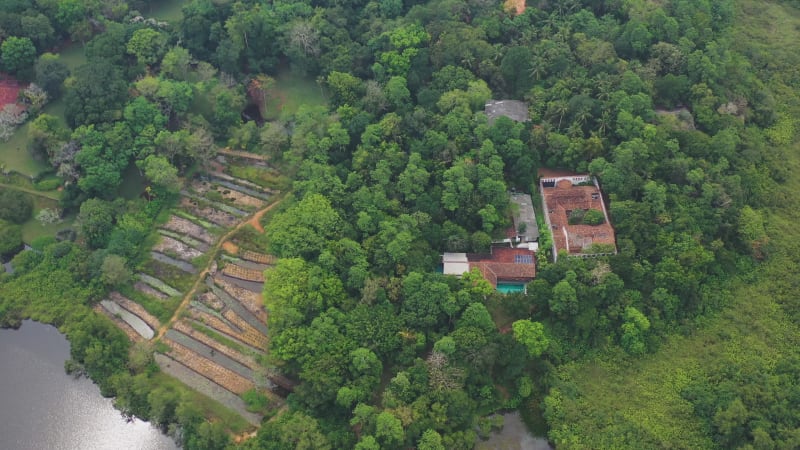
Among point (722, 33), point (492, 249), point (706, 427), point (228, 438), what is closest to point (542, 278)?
point (492, 249)

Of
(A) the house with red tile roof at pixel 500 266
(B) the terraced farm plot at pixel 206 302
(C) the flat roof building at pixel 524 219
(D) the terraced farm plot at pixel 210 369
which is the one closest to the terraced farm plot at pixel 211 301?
(B) the terraced farm plot at pixel 206 302

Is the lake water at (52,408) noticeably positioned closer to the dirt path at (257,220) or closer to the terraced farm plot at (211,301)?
the terraced farm plot at (211,301)

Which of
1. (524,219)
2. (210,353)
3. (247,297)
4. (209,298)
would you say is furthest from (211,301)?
(524,219)

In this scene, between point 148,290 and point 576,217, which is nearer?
point 576,217

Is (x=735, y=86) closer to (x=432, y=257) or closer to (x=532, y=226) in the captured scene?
(x=532, y=226)

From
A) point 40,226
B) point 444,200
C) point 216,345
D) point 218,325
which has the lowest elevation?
point 216,345

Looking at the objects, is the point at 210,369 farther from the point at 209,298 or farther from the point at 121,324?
the point at 121,324

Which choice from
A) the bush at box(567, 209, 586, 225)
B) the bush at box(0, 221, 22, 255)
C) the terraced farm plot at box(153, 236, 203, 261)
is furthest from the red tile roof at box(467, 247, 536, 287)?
the bush at box(0, 221, 22, 255)

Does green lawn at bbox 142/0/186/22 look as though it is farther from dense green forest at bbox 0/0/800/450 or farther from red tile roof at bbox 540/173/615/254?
red tile roof at bbox 540/173/615/254
